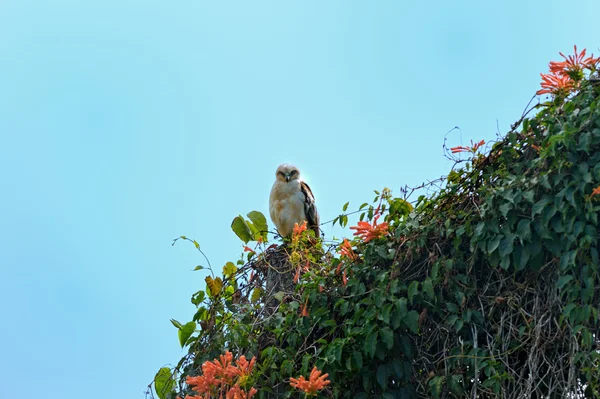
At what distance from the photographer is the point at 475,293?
15.5ft

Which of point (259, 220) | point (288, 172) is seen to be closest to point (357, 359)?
point (259, 220)

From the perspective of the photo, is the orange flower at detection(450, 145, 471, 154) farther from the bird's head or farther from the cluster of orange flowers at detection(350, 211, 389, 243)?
the bird's head

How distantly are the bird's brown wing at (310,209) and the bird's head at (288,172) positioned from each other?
0.40ft

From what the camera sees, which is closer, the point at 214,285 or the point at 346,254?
the point at 346,254

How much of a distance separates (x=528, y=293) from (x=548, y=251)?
0.86 feet

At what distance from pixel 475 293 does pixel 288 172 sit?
4.31 meters

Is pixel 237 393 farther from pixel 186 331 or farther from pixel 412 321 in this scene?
pixel 186 331

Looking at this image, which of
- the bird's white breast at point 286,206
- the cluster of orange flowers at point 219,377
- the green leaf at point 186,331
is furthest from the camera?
the bird's white breast at point 286,206

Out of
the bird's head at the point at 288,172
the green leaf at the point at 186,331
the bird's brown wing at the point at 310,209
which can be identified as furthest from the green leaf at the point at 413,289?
the bird's head at the point at 288,172

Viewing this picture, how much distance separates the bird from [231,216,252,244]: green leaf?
4.62ft

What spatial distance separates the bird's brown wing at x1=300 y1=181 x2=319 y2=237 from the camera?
871 cm

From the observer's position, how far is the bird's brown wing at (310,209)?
28.6 feet

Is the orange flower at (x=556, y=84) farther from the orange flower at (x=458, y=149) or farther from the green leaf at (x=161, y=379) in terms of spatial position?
the green leaf at (x=161, y=379)

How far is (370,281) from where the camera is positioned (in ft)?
17.1
